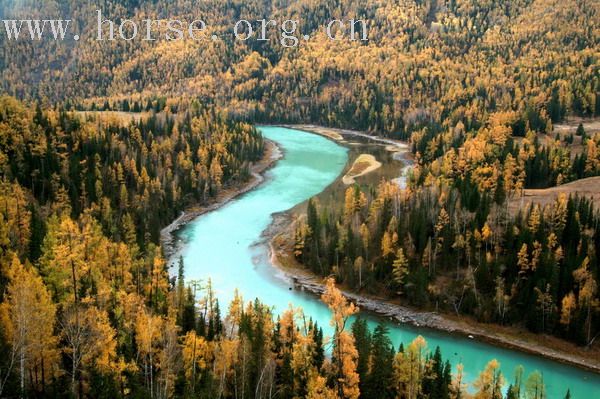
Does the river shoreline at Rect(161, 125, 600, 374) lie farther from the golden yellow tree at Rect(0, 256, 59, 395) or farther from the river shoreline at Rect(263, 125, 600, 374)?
the golden yellow tree at Rect(0, 256, 59, 395)

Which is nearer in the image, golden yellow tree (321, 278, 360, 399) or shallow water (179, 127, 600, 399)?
golden yellow tree (321, 278, 360, 399)

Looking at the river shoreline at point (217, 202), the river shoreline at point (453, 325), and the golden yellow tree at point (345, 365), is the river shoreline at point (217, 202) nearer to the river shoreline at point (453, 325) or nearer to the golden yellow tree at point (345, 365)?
the river shoreline at point (453, 325)

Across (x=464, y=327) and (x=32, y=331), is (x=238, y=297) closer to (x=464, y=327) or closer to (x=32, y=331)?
(x=464, y=327)

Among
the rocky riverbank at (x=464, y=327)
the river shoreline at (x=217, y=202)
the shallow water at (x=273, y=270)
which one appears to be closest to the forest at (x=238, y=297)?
the rocky riverbank at (x=464, y=327)

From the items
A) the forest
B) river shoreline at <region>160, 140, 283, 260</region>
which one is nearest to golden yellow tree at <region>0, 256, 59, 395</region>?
the forest

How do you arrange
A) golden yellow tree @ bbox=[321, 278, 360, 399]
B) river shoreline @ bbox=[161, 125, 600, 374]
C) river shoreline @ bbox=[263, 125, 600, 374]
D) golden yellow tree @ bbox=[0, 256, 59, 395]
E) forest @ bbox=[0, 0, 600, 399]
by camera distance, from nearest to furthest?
1. golden yellow tree @ bbox=[0, 256, 59, 395]
2. forest @ bbox=[0, 0, 600, 399]
3. golden yellow tree @ bbox=[321, 278, 360, 399]
4. river shoreline @ bbox=[263, 125, 600, 374]
5. river shoreline @ bbox=[161, 125, 600, 374]

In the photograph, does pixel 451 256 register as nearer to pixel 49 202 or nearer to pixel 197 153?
pixel 49 202

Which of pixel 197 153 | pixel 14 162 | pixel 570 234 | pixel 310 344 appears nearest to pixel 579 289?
pixel 570 234
